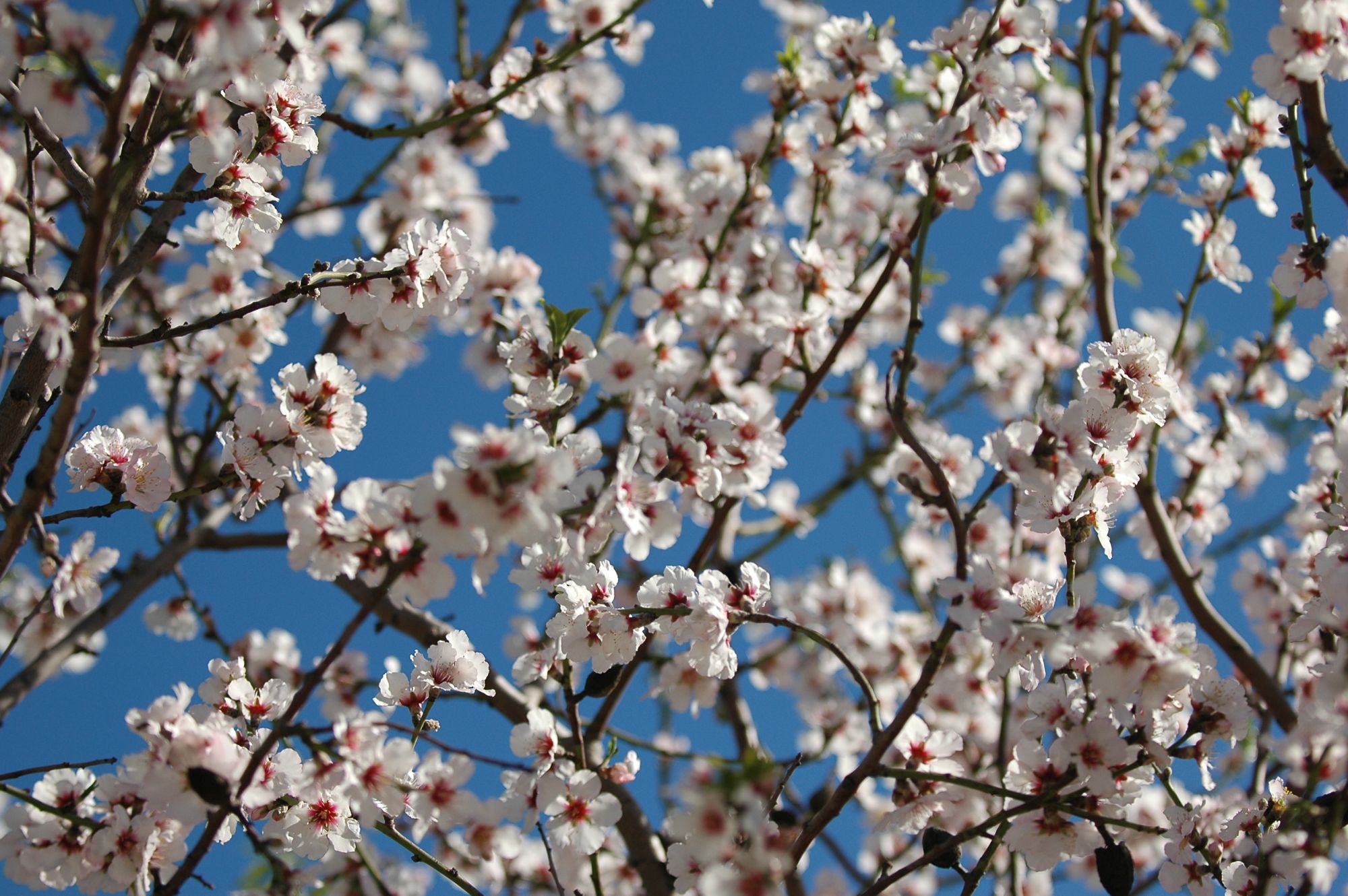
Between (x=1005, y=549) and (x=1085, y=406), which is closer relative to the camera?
(x=1085, y=406)

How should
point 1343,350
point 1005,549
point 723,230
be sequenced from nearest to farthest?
point 1343,350 → point 723,230 → point 1005,549

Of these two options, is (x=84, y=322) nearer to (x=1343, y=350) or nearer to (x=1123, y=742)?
(x=1123, y=742)

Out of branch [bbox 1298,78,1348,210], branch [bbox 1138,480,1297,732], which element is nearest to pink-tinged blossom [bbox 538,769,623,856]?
branch [bbox 1138,480,1297,732]

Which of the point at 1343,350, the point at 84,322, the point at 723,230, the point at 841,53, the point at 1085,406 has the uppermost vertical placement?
the point at 841,53

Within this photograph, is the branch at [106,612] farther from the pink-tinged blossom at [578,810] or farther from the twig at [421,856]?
the pink-tinged blossom at [578,810]

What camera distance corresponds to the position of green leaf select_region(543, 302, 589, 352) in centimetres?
250

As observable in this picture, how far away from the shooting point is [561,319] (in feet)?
8.25

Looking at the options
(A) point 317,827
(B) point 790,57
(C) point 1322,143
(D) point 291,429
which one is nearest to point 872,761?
(A) point 317,827

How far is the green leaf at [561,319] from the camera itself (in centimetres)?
250

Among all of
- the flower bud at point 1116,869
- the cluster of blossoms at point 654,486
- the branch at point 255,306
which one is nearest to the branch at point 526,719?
the cluster of blossoms at point 654,486

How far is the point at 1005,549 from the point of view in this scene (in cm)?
418

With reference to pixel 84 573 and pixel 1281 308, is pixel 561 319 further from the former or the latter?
pixel 1281 308

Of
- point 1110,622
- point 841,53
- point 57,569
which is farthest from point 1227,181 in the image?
point 57,569

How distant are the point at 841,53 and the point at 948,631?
216 centimetres
